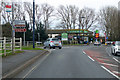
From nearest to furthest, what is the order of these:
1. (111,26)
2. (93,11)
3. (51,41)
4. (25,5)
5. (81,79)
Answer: (81,79)
(51,41)
(25,5)
(111,26)
(93,11)

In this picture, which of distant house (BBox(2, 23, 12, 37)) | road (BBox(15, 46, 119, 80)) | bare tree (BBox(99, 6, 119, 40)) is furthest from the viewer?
bare tree (BBox(99, 6, 119, 40))

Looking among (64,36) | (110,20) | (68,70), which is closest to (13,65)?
(68,70)

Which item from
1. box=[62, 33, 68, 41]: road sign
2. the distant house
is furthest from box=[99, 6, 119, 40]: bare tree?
the distant house

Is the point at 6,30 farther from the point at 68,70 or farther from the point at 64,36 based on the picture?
the point at 68,70

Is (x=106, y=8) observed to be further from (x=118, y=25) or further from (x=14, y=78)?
(x=14, y=78)

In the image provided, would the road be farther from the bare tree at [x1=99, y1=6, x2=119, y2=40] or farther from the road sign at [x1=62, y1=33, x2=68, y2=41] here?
the bare tree at [x1=99, y1=6, x2=119, y2=40]

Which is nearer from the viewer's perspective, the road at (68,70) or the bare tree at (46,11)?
the road at (68,70)

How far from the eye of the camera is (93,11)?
66.0m

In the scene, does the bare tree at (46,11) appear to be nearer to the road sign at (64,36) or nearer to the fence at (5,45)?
the road sign at (64,36)

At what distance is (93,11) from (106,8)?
5.42 m

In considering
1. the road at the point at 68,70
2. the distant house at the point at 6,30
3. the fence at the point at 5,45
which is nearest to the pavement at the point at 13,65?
the road at the point at 68,70

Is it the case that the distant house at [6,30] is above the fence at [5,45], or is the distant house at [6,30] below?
above

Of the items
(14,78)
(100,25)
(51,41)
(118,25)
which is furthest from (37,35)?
(14,78)

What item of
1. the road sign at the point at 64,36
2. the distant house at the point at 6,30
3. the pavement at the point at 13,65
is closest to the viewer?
the pavement at the point at 13,65
